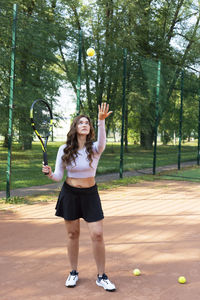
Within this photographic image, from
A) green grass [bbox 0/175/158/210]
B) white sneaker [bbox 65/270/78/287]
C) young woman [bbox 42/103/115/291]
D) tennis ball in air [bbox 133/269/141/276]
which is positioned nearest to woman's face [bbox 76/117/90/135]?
young woman [bbox 42/103/115/291]

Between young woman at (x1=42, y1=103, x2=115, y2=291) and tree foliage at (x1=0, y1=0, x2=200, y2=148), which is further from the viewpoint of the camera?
tree foliage at (x1=0, y1=0, x2=200, y2=148)

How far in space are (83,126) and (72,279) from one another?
1.33 m

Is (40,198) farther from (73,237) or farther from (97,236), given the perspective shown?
(97,236)

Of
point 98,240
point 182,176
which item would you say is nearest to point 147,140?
point 182,176

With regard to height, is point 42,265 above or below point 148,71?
below

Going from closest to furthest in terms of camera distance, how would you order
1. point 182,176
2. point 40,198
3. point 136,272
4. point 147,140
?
1. point 136,272
2. point 40,198
3. point 182,176
4. point 147,140

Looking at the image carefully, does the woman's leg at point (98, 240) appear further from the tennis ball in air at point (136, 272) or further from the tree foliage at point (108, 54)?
the tree foliage at point (108, 54)

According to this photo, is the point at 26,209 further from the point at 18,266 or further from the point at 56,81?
the point at 56,81

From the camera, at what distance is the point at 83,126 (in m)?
3.03

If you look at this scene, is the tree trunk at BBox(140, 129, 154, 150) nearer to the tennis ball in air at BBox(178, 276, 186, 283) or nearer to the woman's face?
the tennis ball in air at BBox(178, 276, 186, 283)

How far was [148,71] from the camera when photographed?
12695mm

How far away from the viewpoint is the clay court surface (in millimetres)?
2959

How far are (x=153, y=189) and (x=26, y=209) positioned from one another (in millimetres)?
3475

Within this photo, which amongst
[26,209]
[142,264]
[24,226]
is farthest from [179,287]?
[26,209]
